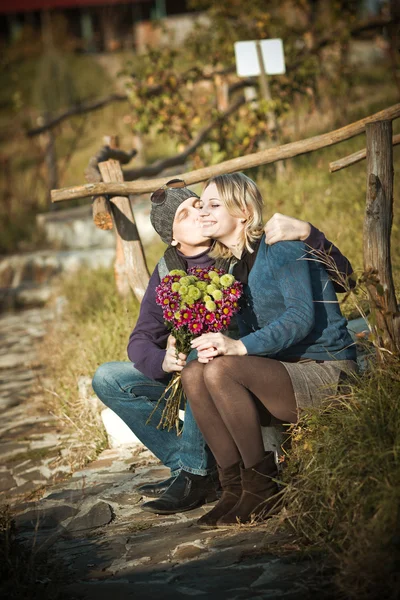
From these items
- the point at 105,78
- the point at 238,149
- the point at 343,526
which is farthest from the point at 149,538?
the point at 105,78

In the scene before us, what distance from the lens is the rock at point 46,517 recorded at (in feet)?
12.0

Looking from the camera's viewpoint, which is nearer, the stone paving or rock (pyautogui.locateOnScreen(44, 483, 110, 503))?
the stone paving

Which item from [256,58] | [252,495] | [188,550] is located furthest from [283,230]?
[256,58]

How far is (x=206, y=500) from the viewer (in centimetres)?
357

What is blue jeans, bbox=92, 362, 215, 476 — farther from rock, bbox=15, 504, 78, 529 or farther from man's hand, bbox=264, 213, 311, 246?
Answer: man's hand, bbox=264, 213, 311, 246

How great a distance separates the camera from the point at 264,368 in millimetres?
3156

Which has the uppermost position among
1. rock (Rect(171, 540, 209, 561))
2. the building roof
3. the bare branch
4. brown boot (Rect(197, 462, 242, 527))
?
the building roof

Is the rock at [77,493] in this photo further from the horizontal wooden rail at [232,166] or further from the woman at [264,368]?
the horizontal wooden rail at [232,166]

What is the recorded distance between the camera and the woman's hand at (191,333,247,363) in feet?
10.3

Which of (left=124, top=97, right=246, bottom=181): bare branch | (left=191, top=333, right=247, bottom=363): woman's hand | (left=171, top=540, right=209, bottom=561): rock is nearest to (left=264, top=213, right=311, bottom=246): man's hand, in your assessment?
(left=191, top=333, right=247, bottom=363): woman's hand

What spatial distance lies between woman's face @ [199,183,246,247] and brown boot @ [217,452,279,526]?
1.05 m

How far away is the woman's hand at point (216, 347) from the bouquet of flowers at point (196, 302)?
10 centimetres

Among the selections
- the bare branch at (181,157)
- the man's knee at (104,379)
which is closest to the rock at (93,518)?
the man's knee at (104,379)

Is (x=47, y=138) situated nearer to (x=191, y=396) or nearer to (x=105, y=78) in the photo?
(x=105, y=78)
